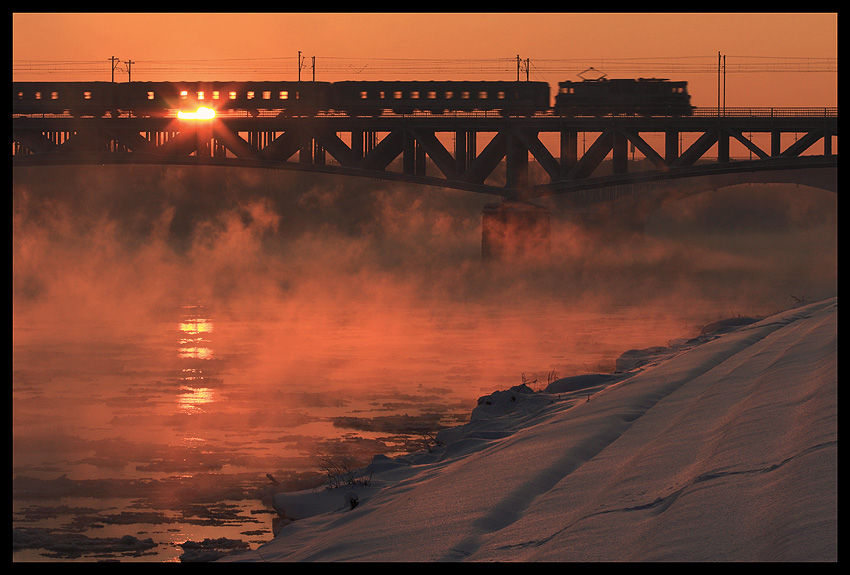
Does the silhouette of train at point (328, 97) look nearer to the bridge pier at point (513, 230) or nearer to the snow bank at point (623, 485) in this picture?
the bridge pier at point (513, 230)

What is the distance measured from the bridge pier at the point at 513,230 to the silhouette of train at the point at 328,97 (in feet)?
27.8

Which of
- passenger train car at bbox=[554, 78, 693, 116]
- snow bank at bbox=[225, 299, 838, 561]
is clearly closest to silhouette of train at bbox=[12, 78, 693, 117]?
passenger train car at bbox=[554, 78, 693, 116]

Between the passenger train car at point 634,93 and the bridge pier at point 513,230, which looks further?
the passenger train car at point 634,93

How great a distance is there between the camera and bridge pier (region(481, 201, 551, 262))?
77062 millimetres

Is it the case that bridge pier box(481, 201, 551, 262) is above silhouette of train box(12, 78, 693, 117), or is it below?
below

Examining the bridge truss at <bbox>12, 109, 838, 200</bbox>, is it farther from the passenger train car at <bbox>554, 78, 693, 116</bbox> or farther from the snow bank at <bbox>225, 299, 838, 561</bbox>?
the snow bank at <bbox>225, 299, 838, 561</bbox>

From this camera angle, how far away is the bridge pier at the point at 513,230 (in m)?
77.1

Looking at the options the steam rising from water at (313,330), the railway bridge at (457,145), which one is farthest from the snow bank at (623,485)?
the railway bridge at (457,145)

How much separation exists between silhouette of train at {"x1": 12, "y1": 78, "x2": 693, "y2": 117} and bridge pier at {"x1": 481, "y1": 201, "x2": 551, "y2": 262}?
8.46m

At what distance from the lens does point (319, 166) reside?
76.2 m

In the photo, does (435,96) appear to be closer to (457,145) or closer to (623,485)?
(457,145)

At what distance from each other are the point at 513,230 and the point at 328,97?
19.4 meters

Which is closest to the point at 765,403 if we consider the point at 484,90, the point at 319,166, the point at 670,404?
the point at 670,404
